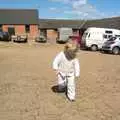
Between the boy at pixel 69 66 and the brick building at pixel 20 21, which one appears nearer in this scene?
the boy at pixel 69 66

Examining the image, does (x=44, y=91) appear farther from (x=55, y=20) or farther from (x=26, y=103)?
(x=55, y=20)

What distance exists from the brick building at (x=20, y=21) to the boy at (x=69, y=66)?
58378 millimetres

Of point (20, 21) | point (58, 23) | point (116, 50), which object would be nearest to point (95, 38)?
point (116, 50)

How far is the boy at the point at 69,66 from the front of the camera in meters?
9.00

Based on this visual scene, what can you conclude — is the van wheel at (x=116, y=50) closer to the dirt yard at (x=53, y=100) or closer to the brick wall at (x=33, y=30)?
the dirt yard at (x=53, y=100)

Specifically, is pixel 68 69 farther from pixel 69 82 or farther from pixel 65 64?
pixel 69 82

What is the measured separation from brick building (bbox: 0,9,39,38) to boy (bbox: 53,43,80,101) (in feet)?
192

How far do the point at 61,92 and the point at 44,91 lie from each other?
1.98ft

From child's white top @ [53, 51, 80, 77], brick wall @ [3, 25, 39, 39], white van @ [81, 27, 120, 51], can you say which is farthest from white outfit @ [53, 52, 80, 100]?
brick wall @ [3, 25, 39, 39]

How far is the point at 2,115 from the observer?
24.6ft

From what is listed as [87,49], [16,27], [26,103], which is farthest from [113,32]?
[16,27]

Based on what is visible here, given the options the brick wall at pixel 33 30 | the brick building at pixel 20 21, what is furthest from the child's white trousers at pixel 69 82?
the brick wall at pixel 33 30

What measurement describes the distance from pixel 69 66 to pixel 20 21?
2374 inches

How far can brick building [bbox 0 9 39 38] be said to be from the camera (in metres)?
67.9
